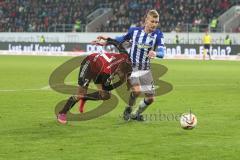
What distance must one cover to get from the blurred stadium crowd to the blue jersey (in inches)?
1569

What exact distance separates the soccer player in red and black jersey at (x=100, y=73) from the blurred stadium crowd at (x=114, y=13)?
131 feet

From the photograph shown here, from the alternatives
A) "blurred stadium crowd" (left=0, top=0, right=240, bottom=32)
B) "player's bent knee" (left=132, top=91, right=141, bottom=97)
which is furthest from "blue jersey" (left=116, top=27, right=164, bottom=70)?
"blurred stadium crowd" (left=0, top=0, right=240, bottom=32)

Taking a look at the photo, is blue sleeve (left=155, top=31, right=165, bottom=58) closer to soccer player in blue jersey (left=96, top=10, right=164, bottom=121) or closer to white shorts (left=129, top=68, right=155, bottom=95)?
soccer player in blue jersey (left=96, top=10, right=164, bottom=121)

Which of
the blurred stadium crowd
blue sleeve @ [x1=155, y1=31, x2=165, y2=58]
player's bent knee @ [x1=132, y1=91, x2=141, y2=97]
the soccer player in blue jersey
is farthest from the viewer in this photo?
the blurred stadium crowd

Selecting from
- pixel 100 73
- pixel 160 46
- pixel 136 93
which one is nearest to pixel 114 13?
pixel 136 93

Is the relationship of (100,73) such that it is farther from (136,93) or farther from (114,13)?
(114,13)

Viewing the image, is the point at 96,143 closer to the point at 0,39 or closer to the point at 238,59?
the point at 238,59

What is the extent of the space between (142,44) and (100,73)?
1.08m

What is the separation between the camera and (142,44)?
39.3 ft

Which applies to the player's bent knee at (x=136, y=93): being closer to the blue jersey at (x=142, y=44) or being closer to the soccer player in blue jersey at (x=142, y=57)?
the soccer player in blue jersey at (x=142, y=57)

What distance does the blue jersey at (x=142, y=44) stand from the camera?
11961mm

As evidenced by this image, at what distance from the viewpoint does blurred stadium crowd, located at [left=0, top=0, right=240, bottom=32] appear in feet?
175

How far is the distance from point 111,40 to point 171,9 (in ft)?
142

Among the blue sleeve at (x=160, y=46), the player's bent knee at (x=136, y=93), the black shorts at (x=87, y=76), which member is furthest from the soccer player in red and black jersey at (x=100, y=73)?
the blue sleeve at (x=160, y=46)
